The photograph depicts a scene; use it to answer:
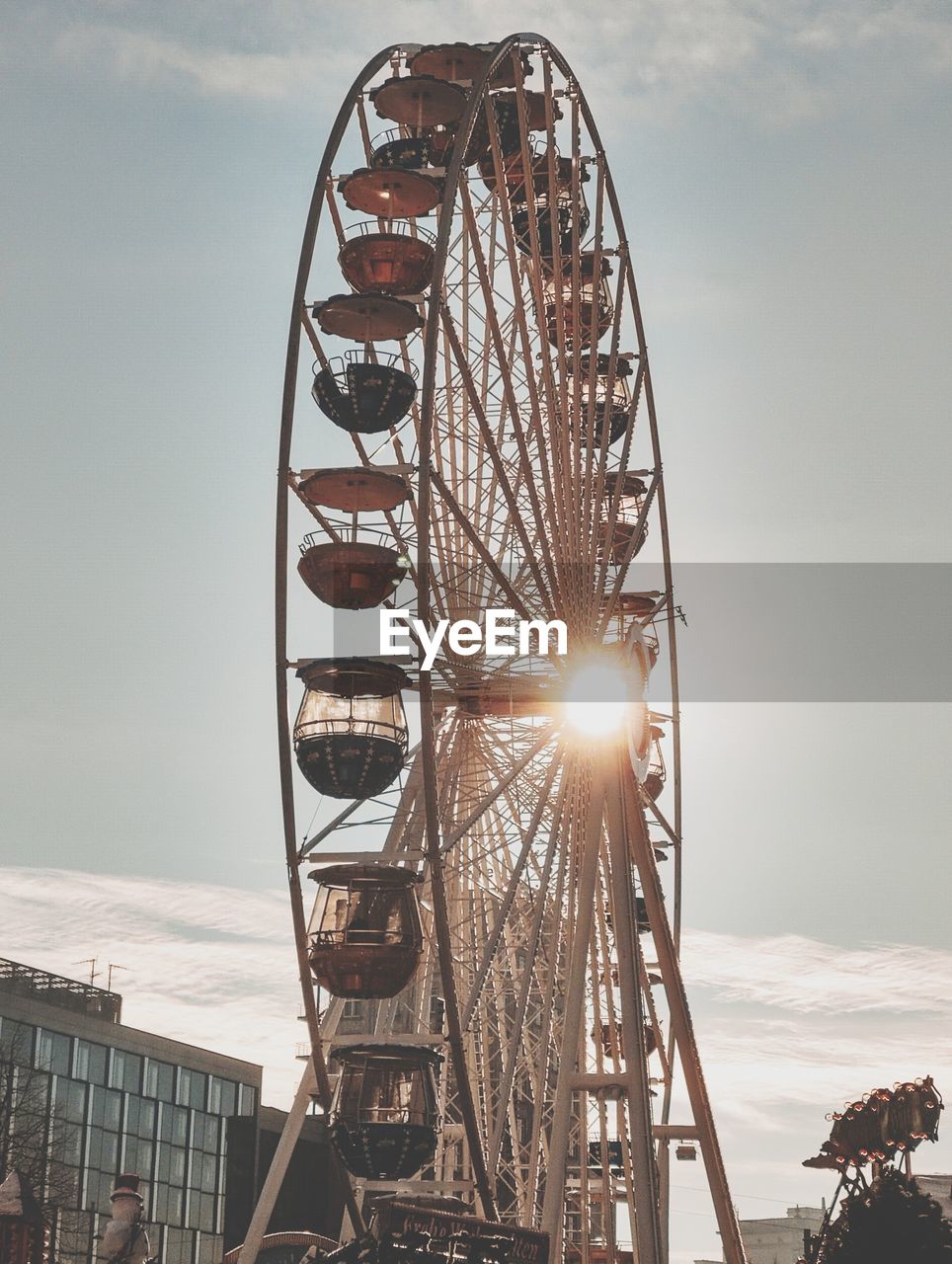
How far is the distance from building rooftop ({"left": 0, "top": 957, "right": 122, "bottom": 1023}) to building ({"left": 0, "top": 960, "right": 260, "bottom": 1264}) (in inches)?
1.6

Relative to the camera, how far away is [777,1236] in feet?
368

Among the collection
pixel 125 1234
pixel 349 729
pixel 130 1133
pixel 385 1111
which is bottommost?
pixel 125 1234

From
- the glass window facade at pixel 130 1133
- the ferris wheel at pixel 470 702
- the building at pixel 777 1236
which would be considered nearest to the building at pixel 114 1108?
the glass window facade at pixel 130 1133

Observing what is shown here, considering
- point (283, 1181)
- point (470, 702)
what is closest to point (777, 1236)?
point (283, 1181)

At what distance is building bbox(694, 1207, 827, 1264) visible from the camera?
362 ft

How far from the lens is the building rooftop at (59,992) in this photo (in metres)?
58.9

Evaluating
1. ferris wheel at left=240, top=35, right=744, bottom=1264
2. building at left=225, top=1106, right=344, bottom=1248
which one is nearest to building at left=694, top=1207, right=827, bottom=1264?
building at left=225, top=1106, right=344, bottom=1248

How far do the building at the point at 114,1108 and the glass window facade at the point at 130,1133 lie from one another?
0.04 meters

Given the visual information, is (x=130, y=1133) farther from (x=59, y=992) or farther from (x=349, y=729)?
(x=349, y=729)

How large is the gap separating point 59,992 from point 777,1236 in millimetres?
63579

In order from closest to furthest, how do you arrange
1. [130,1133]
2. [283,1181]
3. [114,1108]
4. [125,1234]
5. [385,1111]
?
[125,1234], [385,1111], [114,1108], [130,1133], [283,1181]

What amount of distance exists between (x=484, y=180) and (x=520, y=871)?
44.6ft

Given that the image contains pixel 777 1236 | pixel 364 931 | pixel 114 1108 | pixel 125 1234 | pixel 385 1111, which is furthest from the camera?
pixel 777 1236

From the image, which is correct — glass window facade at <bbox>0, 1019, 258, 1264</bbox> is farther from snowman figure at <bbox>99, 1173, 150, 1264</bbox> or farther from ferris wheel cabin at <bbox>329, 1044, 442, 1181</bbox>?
snowman figure at <bbox>99, 1173, 150, 1264</bbox>
